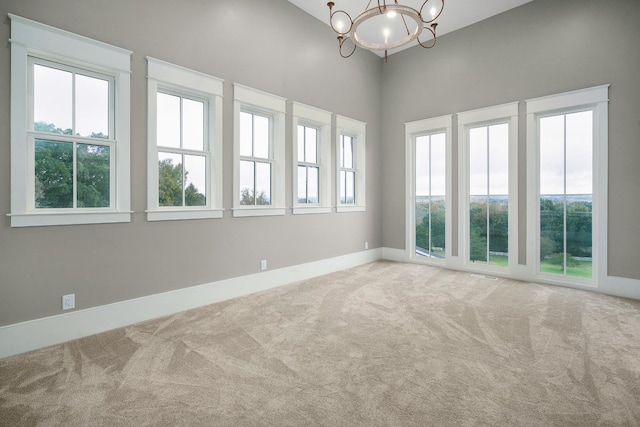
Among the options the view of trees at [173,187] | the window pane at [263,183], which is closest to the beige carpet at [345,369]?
the view of trees at [173,187]

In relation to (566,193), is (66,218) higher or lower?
lower

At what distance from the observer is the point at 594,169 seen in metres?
4.24

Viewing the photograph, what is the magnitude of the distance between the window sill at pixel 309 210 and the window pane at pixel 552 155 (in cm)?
327

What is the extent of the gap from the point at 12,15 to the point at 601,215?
21.4 ft

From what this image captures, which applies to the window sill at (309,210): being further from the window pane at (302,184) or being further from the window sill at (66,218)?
the window sill at (66,218)

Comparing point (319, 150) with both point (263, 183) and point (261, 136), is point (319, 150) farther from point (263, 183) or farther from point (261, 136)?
point (263, 183)

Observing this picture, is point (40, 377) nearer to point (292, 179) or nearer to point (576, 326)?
point (292, 179)

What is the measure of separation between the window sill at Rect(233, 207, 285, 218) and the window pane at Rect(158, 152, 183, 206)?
2.28 feet

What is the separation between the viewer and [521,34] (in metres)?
4.71

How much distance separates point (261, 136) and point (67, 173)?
227 cm

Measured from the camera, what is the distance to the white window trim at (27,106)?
2473mm

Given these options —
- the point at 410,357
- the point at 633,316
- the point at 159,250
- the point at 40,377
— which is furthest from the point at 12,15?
the point at 633,316

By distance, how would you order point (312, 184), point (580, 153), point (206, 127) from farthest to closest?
point (312, 184) < point (580, 153) < point (206, 127)

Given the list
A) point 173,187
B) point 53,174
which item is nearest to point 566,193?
point 173,187
